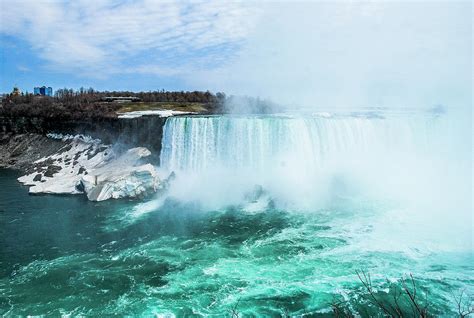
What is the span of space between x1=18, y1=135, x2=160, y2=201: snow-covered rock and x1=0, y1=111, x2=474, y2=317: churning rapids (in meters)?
1.16

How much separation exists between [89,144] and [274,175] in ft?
62.6

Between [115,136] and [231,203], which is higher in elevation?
[115,136]

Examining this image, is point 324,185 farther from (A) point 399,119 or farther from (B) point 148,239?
(B) point 148,239

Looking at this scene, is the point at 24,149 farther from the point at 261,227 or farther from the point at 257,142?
the point at 261,227

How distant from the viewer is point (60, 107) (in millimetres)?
43844

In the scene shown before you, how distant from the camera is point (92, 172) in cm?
2898

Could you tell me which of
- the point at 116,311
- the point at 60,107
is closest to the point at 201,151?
the point at 116,311

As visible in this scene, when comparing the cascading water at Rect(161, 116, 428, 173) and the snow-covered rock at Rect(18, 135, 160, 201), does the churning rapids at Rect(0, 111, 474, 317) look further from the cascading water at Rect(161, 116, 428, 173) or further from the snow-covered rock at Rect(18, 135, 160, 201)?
the snow-covered rock at Rect(18, 135, 160, 201)

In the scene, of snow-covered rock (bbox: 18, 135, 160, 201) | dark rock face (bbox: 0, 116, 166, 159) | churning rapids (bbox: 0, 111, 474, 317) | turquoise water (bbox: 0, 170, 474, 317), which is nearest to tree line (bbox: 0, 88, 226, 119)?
dark rock face (bbox: 0, 116, 166, 159)

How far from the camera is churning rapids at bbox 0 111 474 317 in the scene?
12070 mm

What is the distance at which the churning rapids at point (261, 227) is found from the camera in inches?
475

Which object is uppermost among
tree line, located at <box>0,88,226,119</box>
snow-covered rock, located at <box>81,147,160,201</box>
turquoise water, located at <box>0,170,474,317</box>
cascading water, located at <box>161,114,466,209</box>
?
tree line, located at <box>0,88,226,119</box>

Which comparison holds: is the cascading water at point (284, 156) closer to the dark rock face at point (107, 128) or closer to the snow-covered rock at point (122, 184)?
the snow-covered rock at point (122, 184)

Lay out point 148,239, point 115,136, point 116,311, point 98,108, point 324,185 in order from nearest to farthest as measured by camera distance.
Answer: point 116,311, point 148,239, point 324,185, point 115,136, point 98,108
